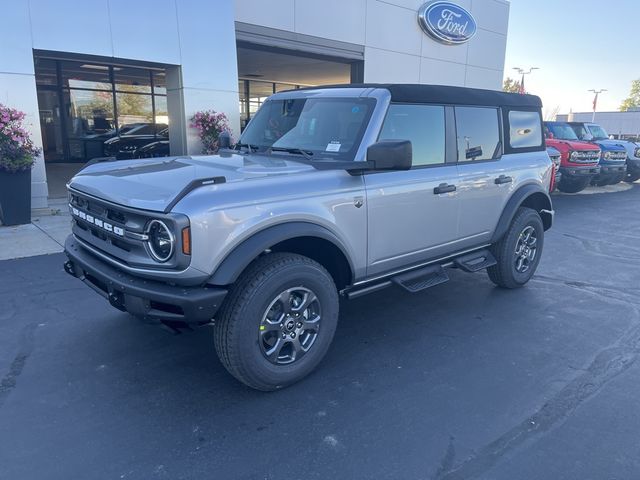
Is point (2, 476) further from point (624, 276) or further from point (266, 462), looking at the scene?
point (624, 276)

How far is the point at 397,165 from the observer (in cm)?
338

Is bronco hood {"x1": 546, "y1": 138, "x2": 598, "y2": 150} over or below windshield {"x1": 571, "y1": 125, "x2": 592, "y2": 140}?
below

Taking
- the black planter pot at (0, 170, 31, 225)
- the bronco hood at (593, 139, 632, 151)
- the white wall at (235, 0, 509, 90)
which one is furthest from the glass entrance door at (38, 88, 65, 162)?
the bronco hood at (593, 139, 632, 151)

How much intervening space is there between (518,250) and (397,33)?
11.6 m

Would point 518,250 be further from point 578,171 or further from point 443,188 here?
point 578,171

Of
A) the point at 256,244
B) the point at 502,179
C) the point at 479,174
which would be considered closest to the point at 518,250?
the point at 502,179

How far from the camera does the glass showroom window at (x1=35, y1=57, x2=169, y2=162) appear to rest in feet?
53.1

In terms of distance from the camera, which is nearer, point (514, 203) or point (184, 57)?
point (514, 203)

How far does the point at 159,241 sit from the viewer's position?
Result: 286cm

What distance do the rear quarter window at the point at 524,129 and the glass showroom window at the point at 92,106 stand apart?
1398cm

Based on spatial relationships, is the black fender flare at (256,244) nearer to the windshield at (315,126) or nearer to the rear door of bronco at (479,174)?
the windshield at (315,126)

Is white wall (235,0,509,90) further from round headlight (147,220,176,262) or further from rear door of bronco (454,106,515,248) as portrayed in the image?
round headlight (147,220,176,262)

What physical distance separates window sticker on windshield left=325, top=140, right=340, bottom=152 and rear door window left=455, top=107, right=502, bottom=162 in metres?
1.31

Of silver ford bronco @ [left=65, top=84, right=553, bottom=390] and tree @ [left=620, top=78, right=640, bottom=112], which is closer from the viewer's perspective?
silver ford bronco @ [left=65, top=84, right=553, bottom=390]
